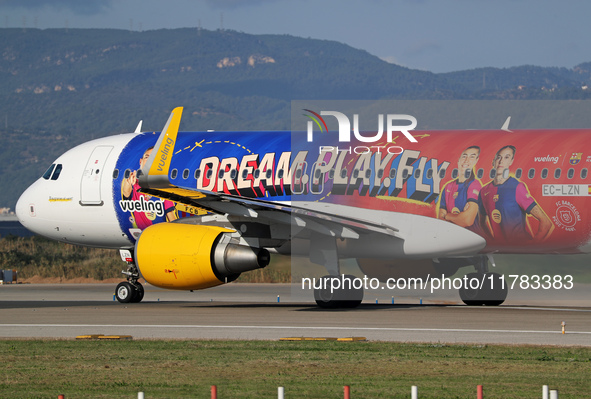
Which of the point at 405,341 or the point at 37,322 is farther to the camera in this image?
the point at 37,322

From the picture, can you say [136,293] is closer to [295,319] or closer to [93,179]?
[93,179]

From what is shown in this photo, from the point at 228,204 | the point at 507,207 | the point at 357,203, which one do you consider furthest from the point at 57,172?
the point at 507,207

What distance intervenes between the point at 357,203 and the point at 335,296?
8.49 ft

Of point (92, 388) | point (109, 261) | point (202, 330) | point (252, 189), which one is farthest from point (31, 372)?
point (109, 261)

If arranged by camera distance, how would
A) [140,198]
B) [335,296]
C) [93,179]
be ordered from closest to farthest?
1. [335,296]
2. [140,198]
3. [93,179]

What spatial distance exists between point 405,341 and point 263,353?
10.4 ft

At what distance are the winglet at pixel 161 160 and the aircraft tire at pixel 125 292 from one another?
633 centimetres

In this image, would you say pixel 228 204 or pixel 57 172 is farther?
pixel 57 172

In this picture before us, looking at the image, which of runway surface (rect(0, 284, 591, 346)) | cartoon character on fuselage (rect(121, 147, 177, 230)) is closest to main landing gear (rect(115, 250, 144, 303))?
runway surface (rect(0, 284, 591, 346))

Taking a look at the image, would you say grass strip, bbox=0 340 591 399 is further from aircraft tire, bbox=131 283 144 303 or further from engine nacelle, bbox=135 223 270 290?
aircraft tire, bbox=131 283 144 303

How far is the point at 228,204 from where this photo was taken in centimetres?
2611

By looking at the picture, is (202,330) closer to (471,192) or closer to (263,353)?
(263,353)

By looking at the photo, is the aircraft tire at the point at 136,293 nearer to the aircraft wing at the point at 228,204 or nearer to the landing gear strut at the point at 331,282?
the aircraft wing at the point at 228,204

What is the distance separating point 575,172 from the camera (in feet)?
84.4
